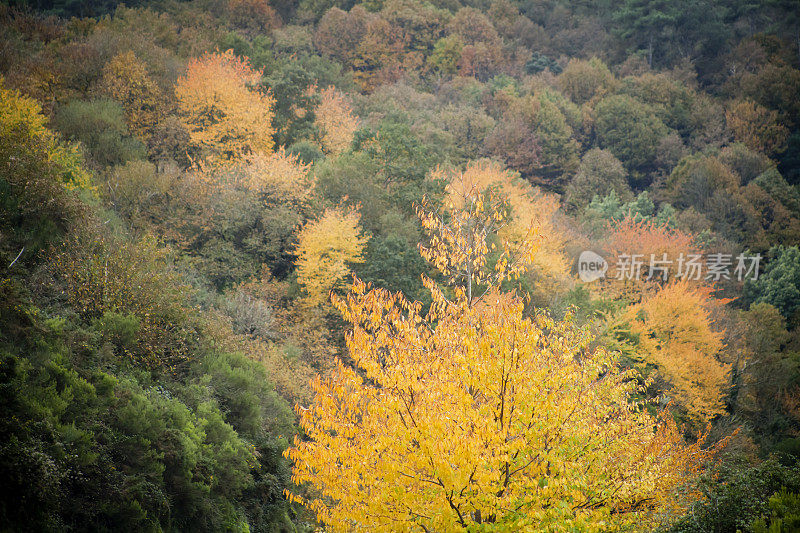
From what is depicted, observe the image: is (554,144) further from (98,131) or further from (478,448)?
(478,448)

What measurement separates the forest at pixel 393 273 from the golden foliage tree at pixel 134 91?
0.19 meters

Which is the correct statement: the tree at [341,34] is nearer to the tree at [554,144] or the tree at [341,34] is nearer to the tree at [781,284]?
the tree at [554,144]

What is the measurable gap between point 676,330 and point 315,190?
2167 centimetres

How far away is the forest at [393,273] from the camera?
8383 mm

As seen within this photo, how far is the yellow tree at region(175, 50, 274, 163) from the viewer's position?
Answer: 3164cm

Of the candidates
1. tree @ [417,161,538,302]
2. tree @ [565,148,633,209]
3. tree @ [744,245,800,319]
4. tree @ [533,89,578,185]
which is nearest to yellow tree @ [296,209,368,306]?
tree @ [417,161,538,302]

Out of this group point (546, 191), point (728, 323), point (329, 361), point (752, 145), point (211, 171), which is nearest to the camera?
point (329, 361)

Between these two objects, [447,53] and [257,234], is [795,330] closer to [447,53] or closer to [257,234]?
[257,234]

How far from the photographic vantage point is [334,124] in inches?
1673

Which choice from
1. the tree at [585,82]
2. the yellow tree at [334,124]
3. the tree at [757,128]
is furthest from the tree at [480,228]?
the tree at [757,128]

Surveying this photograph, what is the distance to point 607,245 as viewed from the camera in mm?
40844

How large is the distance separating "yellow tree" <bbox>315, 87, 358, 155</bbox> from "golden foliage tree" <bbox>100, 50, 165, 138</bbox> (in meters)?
11.7

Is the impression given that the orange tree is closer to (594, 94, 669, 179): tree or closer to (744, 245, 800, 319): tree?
(744, 245, 800, 319): tree

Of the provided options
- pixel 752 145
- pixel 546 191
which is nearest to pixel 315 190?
pixel 546 191
